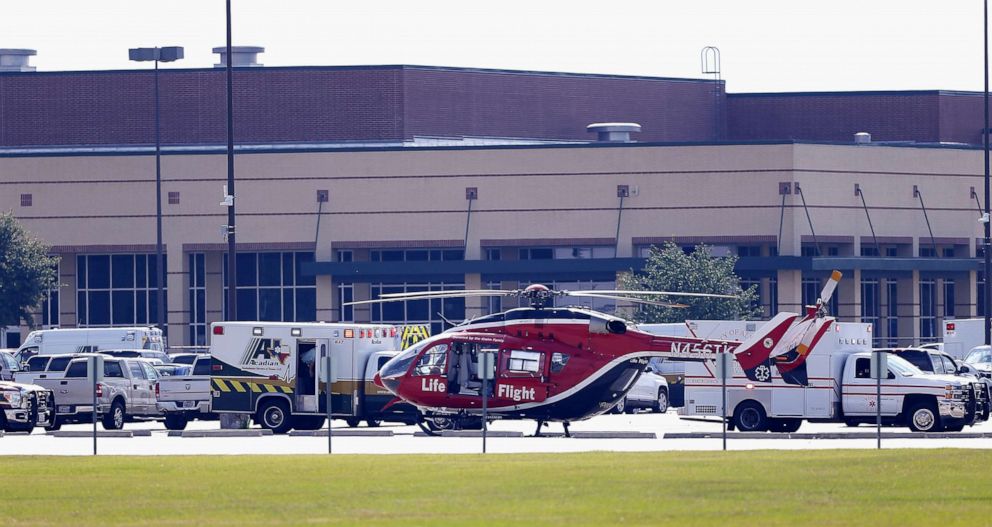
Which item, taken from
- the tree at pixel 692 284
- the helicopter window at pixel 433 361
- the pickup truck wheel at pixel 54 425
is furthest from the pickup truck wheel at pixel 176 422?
the tree at pixel 692 284

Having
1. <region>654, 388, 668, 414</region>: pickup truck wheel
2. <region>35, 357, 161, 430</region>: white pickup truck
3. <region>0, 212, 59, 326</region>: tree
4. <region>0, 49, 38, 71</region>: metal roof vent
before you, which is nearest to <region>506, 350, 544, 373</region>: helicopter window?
<region>35, 357, 161, 430</region>: white pickup truck

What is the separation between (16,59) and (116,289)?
1716cm

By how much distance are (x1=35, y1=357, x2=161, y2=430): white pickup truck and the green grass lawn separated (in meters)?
11.7

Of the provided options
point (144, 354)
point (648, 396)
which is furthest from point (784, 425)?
point (144, 354)

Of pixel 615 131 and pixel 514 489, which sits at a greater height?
pixel 615 131

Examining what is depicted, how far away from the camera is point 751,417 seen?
35562mm

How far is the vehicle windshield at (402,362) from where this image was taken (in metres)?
35.3

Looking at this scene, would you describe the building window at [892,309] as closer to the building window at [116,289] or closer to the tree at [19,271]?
the building window at [116,289]

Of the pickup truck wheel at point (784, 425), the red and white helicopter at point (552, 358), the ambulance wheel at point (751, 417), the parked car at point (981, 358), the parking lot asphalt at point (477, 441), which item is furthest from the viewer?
the parked car at point (981, 358)

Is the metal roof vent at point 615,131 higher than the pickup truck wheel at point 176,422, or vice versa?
the metal roof vent at point 615,131

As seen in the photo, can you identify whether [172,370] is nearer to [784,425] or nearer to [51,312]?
[784,425]

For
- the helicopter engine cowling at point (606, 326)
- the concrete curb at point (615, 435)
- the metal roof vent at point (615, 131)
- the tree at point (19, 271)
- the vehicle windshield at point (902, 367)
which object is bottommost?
the concrete curb at point (615, 435)

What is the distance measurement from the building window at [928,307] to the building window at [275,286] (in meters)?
23.6

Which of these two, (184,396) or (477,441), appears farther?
(184,396)
